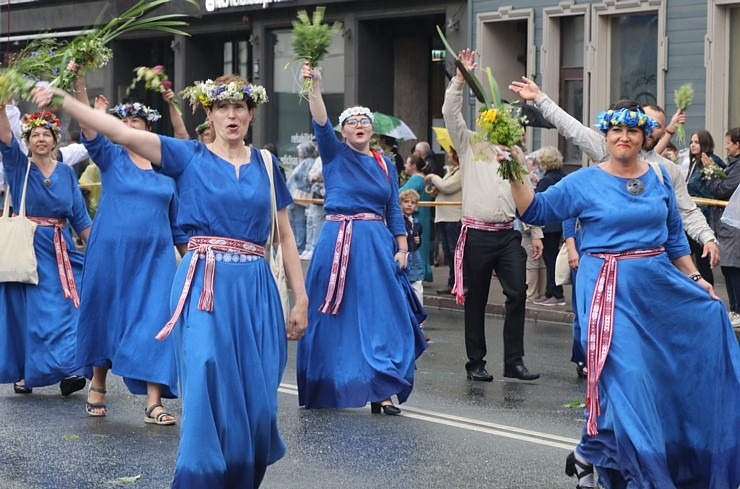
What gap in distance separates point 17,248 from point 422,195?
400 inches

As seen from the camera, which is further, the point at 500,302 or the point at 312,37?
the point at 500,302

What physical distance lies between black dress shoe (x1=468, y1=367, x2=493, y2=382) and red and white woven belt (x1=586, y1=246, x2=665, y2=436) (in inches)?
163

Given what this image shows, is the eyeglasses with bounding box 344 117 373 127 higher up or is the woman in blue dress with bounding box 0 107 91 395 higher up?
the eyeglasses with bounding box 344 117 373 127

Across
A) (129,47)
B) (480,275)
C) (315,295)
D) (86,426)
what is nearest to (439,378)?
(480,275)

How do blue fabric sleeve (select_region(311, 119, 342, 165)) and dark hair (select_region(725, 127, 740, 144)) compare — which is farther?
dark hair (select_region(725, 127, 740, 144))

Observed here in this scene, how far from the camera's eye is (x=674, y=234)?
290 inches

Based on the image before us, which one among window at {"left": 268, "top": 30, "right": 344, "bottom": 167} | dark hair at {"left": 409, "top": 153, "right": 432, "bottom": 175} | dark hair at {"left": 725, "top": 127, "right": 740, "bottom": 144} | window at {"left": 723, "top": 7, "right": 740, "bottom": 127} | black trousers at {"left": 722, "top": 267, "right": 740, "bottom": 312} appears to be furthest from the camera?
window at {"left": 268, "top": 30, "right": 344, "bottom": 167}

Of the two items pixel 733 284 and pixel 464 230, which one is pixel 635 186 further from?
pixel 733 284

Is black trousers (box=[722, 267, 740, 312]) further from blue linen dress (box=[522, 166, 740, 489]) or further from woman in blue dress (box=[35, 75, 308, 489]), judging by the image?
woman in blue dress (box=[35, 75, 308, 489])

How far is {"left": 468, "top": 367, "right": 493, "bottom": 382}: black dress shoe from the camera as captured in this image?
36.5 feet

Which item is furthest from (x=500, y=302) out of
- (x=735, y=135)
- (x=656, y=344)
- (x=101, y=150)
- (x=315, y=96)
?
(x=656, y=344)

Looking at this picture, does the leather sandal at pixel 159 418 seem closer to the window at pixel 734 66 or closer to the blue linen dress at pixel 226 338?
the blue linen dress at pixel 226 338

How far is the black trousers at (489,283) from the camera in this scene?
36.6 ft

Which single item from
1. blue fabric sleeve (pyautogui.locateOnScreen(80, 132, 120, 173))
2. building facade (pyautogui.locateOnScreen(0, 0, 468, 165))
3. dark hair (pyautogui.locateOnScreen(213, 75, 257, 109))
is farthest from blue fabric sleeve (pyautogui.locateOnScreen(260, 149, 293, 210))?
building facade (pyautogui.locateOnScreen(0, 0, 468, 165))
